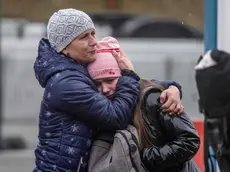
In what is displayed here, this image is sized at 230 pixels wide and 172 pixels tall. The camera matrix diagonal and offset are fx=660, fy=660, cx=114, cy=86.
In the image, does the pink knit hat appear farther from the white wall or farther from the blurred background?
the blurred background

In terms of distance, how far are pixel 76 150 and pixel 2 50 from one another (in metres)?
7.39

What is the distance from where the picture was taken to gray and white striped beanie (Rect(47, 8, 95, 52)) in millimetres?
2947

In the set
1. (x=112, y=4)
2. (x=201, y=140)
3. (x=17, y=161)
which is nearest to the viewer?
(x=201, y=140)

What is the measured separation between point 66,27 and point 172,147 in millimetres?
708

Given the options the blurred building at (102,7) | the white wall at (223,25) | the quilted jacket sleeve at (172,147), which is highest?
the white wall at (223,25)

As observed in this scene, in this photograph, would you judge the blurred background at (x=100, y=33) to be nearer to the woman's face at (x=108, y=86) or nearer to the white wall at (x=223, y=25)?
the white wall at (x=223, y=25)

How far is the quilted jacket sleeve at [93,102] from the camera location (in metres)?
2.86

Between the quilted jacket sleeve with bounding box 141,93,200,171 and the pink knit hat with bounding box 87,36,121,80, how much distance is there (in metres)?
0.22

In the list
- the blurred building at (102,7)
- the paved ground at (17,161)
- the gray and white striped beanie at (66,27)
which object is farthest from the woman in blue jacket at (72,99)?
the blurred building at (102,7)

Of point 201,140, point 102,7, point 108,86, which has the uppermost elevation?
point 108,86

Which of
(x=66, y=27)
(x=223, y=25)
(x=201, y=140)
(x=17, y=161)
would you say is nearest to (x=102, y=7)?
(x=17, y=161)

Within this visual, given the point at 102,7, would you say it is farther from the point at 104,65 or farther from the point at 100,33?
the point at 104,65

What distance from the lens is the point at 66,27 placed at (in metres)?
2.95

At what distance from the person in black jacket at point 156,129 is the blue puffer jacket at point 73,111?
0.15ft
